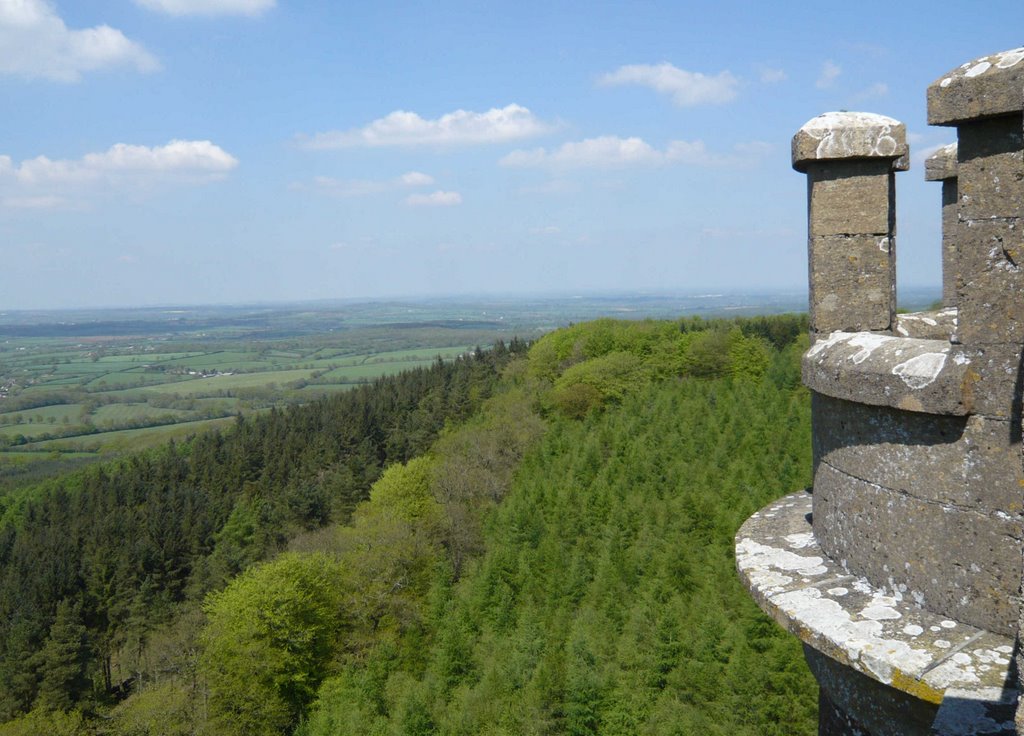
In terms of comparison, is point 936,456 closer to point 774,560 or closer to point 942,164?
point 774,560

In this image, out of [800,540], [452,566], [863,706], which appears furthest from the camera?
[452,566]

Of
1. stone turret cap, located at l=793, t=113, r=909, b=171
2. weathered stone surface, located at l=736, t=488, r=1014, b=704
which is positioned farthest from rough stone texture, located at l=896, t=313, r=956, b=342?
weathered stone surface, located at l=736, t=488, r=1014, b=704

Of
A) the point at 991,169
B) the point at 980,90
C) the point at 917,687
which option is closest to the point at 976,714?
the point at 917,687

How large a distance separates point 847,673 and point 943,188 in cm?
444

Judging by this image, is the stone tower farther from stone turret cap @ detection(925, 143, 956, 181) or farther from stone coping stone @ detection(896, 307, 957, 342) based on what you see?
stone turret cap @ detection(925, 143, 956, 181)

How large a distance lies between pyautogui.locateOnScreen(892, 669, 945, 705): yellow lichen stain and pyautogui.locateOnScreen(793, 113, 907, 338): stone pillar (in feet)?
8.25

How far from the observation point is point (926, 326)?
533cm

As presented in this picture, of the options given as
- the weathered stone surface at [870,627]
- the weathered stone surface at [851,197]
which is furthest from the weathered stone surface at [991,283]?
the weathered stone surface at [851,197]

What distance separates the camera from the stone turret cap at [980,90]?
329cm

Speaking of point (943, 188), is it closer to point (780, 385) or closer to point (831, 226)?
point (831, 226)

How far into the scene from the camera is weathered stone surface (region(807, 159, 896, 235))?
16.5ft

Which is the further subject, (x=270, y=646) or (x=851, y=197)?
(x=270, y=646)

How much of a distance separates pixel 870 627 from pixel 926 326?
8.96 ft

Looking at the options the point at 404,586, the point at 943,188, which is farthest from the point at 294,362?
the point at 943,188
